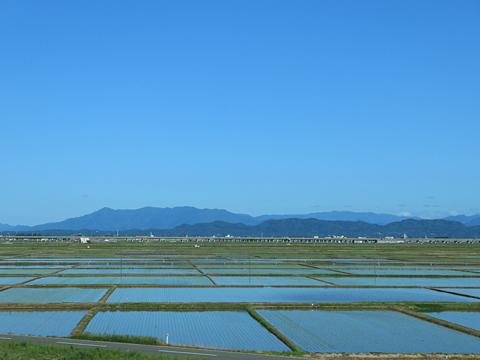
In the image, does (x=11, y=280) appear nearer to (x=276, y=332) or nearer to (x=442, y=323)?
(x=276, y=332)

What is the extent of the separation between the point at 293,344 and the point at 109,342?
789cm

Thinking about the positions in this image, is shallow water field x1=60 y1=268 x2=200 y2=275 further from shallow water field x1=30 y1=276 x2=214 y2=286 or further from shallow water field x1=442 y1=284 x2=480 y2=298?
shallow water field x1=442 y1=284 x2=480 y2=298

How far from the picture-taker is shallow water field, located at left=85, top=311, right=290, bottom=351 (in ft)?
63.6

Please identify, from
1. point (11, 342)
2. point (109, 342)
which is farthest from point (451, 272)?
point (11, 342)

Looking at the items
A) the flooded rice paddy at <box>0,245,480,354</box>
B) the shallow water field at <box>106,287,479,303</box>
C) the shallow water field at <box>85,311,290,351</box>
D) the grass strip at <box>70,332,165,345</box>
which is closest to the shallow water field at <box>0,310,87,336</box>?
the flooded rice paddy at <box>0,245,480,354</box>

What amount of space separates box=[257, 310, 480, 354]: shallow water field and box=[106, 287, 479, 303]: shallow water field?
4.04 m

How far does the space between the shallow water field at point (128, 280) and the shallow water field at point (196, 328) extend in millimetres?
11888

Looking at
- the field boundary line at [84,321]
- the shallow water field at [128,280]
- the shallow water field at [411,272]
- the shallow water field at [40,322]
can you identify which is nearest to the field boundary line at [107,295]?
the field boundary line at [84,321]

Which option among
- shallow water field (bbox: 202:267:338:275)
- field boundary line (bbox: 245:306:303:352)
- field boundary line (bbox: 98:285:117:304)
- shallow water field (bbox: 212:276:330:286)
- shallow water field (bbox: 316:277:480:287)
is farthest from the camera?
shallow water field (bbox: 202:267:338:275)

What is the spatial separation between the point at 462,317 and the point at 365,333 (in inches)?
323

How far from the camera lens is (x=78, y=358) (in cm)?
1489

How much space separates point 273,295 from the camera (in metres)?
31.8

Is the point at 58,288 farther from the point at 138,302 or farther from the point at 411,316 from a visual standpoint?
the point at 411,316

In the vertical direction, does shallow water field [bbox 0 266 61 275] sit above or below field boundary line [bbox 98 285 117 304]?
above
